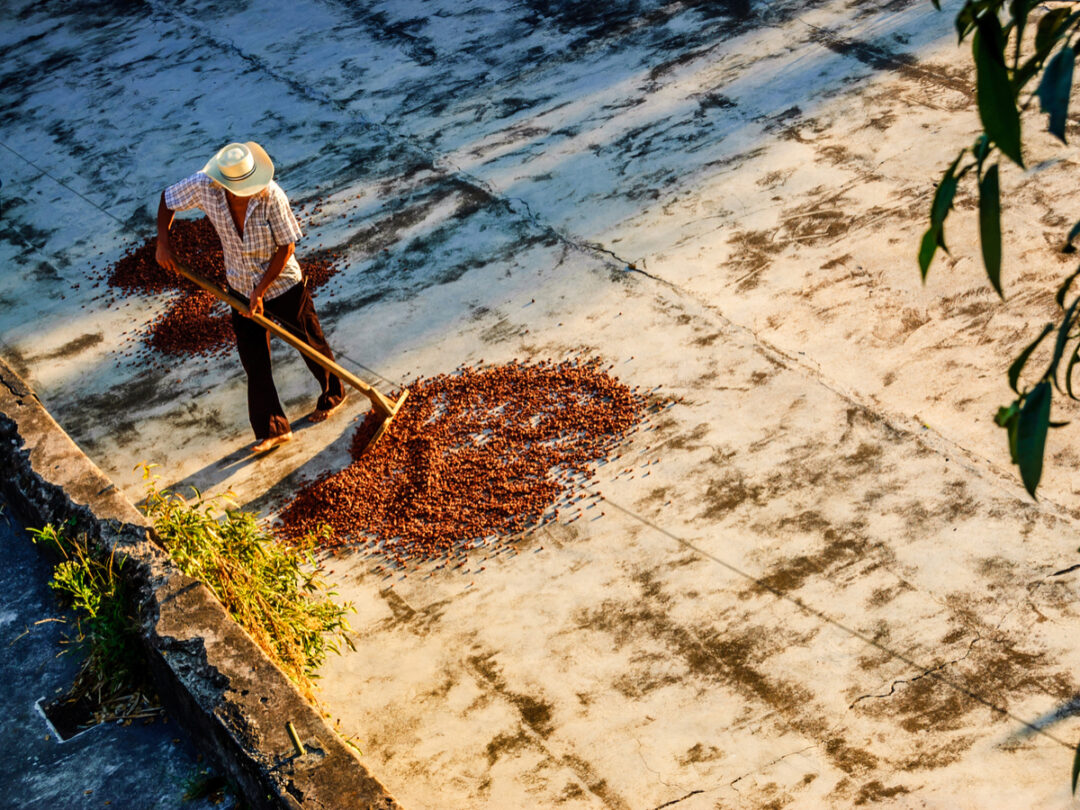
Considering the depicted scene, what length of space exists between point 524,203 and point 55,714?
4.71 meters

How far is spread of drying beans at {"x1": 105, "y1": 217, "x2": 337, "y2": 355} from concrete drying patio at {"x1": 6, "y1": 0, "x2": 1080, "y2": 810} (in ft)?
0.64

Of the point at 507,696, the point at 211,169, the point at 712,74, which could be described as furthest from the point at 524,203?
the point at 507,696

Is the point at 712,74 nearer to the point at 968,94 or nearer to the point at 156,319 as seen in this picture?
the point at 968,94

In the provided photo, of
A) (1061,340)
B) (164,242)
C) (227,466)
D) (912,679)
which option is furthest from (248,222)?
(1061,340)

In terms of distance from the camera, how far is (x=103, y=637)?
4.05m

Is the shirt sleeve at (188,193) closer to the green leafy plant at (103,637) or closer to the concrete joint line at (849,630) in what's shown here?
the green leafy plant at (103,637)

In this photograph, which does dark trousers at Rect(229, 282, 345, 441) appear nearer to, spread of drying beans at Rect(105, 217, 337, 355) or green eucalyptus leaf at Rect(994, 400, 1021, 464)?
spread of drying beans at Rect(105, 217, 337, 355)

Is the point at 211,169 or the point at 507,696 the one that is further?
the point at 211,169

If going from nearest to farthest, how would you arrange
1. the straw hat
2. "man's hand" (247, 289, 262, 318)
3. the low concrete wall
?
the low concrete wall → the straw hat → "man's hand" (247, 289, 262, 318)

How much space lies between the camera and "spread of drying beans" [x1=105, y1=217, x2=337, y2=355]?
697cm

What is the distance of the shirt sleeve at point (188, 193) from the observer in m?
5.52

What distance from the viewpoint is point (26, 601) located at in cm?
437

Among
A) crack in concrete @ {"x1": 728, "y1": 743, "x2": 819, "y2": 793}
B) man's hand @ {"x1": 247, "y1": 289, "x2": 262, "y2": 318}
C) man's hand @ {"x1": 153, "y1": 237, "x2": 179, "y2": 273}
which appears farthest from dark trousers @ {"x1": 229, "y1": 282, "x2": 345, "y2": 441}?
crack in concrete @ {"x1": 728, "y1": 743, "x2": 819, "y2": 793}

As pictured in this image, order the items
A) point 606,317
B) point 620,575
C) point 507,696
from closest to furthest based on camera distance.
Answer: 1. point 507,696
2. point 620,575
3. point 606,317
